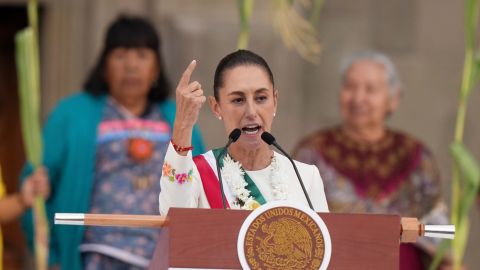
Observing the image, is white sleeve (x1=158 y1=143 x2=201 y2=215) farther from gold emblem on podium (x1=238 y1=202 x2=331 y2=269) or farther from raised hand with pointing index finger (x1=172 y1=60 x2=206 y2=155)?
gold emblem on podium (x1=238 y1=202 x2=331 y2=269)

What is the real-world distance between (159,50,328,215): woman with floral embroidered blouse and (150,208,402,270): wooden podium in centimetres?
19

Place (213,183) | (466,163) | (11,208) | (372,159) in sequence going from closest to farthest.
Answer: (213,183), (466,163), (11,208), (372,159)

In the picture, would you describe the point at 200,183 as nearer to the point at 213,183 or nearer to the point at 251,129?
the point at 213,183

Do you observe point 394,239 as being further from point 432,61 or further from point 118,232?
point 432,61

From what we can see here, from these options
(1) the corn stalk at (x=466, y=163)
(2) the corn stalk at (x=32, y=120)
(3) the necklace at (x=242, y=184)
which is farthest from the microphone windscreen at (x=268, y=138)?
(2) the corn stalk at (x=32, y=120)

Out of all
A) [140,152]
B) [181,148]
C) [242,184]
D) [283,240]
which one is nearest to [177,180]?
[181,148]

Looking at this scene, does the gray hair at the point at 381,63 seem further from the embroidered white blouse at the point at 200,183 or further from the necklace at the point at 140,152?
the embroidered white blouse at the point at 200,183

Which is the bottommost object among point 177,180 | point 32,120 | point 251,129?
point 32,120

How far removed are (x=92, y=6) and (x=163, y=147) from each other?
1.73m

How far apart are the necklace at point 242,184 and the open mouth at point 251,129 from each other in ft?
0.36

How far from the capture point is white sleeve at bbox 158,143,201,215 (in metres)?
3.91

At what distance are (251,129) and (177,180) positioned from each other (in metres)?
0.23

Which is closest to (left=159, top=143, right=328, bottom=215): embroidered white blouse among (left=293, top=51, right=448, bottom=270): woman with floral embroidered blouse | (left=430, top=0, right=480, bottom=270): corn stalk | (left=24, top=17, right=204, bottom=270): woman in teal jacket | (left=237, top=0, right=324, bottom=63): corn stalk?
(left=430, top=0, right=480, bottom=270): corn stalk

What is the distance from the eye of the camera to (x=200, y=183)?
4020 mm
